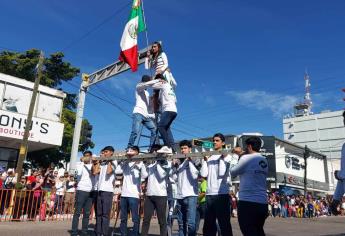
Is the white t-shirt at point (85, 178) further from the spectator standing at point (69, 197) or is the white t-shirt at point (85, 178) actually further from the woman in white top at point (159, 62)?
the spectator standing at point (69, 197)

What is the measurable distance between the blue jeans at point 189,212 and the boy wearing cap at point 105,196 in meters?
1.84

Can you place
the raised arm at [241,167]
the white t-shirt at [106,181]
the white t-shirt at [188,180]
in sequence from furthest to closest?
the white t-shirt at [106,181] < the white t-shirt at [188,180] < the raised arm at [241,167]

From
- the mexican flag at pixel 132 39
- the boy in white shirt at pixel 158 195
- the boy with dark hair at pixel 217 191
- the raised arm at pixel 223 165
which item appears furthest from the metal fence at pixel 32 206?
the raised arm at pixel 223 165

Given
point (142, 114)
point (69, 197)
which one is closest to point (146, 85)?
point (142, 114)

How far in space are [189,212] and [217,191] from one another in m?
0.93

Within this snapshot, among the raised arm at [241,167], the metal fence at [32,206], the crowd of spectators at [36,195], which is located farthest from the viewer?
the crowd of spectators at [36,195]

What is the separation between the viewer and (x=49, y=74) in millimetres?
29766

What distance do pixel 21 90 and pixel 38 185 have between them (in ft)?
25.6

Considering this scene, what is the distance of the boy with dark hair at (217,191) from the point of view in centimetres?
607

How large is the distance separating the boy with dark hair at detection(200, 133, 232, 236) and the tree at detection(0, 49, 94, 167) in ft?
77.3

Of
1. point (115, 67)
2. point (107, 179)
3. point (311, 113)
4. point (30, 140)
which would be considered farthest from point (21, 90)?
point (311, 113)

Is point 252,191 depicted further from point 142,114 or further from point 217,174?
point 142,114

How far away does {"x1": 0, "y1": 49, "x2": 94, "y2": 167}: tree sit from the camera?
28312 mm

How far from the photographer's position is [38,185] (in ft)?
47.3
